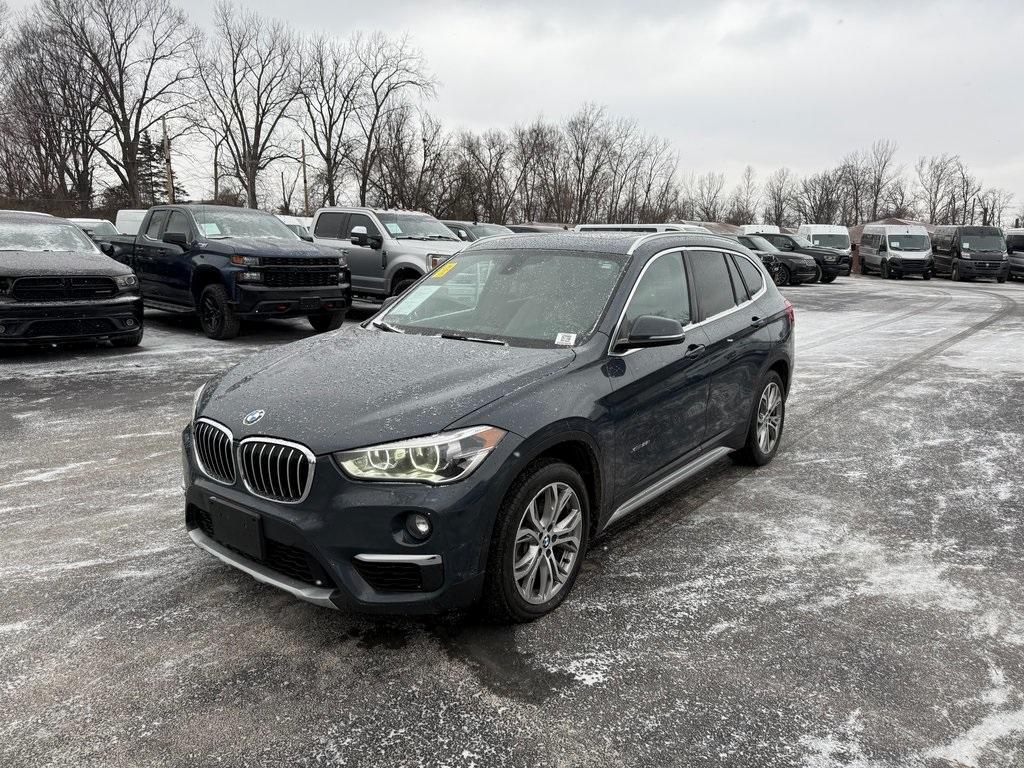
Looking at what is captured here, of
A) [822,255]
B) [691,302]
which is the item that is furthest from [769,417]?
[822,255]

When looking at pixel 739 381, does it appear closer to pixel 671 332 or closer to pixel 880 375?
pixel 671 332

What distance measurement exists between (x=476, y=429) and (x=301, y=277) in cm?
857

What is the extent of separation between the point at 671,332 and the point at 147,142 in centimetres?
6686

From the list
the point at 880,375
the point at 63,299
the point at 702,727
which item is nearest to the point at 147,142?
the point at 63,299

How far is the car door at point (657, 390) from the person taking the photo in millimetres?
3593

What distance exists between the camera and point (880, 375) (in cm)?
891

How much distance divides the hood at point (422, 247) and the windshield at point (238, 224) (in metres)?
1.88

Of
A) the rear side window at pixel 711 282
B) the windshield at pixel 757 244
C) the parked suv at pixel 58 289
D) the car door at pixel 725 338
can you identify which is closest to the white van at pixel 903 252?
the windshield at pixel 757 244

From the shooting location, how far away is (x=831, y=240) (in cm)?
2872

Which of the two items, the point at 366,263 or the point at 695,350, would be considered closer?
the point at 695,350

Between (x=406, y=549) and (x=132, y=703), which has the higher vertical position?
(x=406, y=549)

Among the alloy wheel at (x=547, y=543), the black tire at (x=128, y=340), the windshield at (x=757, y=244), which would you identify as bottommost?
the alloy wheel at (x=547, y=543)

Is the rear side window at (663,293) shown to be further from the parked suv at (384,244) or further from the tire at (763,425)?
the parked suv at (384,244)

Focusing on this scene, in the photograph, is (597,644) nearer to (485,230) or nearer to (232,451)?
(232,451)
